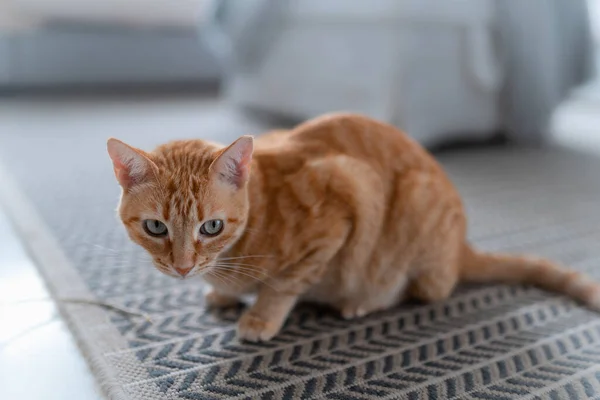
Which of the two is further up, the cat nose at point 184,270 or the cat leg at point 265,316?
the cat nose at point 184,270

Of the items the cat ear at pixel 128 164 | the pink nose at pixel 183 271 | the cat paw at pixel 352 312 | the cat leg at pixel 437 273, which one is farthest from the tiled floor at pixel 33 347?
the cat leg at pixel 437 273

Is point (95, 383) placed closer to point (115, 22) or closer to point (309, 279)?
point (309, 279)

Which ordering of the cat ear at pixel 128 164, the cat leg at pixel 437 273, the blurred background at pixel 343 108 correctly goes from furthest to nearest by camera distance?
the blurred background at pixel 343 108
the cat leg at pixel 437 273
the cat ear at pixel 128 164

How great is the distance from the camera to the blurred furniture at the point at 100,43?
12.0ft

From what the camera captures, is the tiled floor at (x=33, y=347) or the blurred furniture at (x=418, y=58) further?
the blurred furniture at (x=418, y=58)

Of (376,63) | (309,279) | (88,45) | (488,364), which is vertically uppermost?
(88,45)

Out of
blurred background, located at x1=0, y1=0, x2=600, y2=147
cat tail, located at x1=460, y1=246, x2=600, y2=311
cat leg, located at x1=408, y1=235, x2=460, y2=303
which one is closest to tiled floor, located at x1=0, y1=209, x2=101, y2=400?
cat leg, located at x1=408, y1=235, x2=460, y2=303

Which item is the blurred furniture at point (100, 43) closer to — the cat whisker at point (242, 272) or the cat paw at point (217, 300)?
the cat paw at point (217, 300)

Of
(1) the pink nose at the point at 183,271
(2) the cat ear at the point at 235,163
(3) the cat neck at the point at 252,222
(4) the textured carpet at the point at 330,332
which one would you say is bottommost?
(4) the textured carpet at the point at 330,332

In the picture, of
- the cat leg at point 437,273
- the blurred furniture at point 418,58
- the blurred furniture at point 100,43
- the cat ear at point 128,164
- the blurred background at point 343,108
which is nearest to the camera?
the cat ear at point 128,164

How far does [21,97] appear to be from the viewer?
386 centimetres

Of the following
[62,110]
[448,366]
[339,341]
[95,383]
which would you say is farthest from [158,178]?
[62,110]

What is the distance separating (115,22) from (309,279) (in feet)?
10.9

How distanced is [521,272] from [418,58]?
48.0 inches
